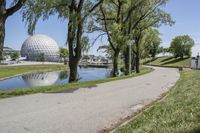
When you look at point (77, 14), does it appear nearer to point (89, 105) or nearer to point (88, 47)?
point (88, 47)

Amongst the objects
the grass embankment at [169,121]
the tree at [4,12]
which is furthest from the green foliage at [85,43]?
the grass embankment at [169,121]

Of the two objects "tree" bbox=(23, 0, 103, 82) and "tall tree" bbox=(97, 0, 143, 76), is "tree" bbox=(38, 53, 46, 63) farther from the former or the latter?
"tree" bbox=(23, 0, 103, 82)

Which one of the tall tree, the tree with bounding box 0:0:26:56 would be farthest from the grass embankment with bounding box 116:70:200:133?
the tall tree

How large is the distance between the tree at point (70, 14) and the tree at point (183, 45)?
86.3m

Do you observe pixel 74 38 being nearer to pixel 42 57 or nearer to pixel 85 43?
pixel 85 43

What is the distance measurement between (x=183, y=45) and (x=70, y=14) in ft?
301

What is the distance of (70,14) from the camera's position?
75.8ft

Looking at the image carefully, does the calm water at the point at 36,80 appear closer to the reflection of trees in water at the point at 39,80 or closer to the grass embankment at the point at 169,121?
the reflection of trees in water at the point at 39,80

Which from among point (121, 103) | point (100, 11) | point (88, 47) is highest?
point (100, 11)

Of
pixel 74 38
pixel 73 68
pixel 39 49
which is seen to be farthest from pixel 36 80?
pixel 39 49

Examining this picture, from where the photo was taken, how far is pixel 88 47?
92.6 feet

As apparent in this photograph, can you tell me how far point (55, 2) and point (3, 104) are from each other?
13.4 meters

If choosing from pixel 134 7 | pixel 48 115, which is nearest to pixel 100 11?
pixel 134 7

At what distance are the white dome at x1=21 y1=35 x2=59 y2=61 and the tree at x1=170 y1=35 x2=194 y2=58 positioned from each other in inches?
2491
